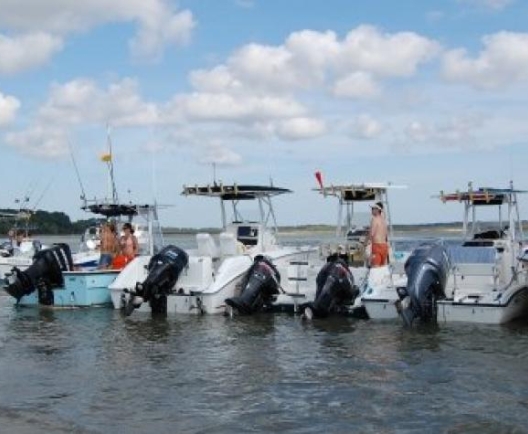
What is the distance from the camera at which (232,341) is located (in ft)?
46.7

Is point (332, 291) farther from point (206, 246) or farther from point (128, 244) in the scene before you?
point (128, 244)

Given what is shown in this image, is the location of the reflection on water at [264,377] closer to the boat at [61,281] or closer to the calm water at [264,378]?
the calm water at [264,378]

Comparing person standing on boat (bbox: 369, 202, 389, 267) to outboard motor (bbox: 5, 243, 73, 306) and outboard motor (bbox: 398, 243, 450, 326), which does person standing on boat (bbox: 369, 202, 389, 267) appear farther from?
outboard motor (bbox: 5, 243, 73, 306)

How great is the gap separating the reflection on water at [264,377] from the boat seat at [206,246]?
13.4ft

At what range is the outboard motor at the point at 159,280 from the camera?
18.2 meters

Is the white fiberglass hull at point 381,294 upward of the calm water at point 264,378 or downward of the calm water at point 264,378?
upward

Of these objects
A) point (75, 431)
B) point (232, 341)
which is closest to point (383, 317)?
point (232, 341)

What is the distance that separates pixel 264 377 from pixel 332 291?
5861 millimetres

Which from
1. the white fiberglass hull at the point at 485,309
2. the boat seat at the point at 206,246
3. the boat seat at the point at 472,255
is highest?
the boat seat at the point at 206,246

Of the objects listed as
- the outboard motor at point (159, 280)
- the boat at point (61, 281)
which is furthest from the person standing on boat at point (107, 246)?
the outboard motor at point (159, 280)

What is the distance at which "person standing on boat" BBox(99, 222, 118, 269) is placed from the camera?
21.3 metres

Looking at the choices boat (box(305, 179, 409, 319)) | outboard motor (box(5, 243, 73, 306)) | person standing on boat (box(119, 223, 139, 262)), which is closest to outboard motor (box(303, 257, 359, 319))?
boat (box(305, 179, 409, 319))

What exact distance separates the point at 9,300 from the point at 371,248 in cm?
1071

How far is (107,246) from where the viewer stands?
22.0 meters
